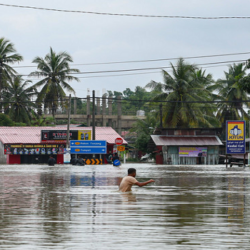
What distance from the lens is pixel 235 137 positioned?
44969 millimetres

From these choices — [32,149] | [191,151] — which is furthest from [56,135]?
[191,151]

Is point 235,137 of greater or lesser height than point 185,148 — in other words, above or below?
above

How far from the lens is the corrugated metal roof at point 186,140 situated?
2527 inches

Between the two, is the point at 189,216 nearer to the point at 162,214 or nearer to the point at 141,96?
the point at 162,214

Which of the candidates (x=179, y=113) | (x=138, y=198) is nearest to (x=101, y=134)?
(x=179, y=113)

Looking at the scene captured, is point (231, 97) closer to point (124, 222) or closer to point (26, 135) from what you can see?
point (26, 135)

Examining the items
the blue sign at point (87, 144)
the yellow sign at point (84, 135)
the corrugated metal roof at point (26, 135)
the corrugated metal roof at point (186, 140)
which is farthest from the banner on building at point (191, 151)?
the yellow sign at point (84, 135)

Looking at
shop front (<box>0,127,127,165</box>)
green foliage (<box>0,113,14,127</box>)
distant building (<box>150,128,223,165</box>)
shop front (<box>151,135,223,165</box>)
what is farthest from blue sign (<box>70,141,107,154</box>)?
green foliage (<box>0,113,14,127</box>)

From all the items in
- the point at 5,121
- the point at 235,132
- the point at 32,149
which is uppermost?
the point at 5,121

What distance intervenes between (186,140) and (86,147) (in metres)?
12.5

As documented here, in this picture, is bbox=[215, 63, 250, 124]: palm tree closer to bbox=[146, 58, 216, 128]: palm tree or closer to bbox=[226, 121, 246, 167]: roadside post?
bbox=[146, 58, 216, 128]: palm tree

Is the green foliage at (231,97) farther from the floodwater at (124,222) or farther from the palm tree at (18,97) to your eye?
the floodwater at (124,222)

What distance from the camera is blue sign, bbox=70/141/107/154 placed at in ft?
197

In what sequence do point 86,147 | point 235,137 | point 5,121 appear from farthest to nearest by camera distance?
point 5,121 < point 86,147 < point 235,137
